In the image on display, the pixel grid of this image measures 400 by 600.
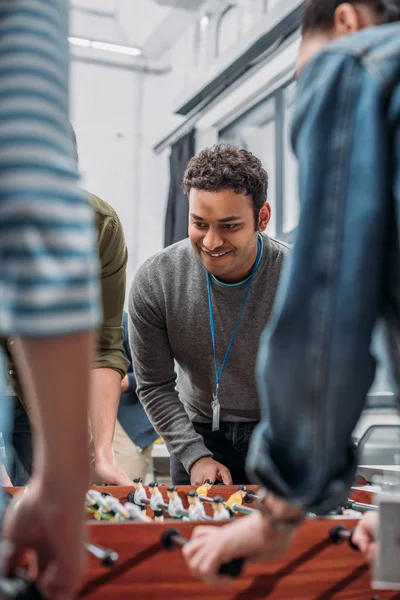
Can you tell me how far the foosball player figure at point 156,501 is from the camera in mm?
1564

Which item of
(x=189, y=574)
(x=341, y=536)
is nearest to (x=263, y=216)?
(x=341, y=536)

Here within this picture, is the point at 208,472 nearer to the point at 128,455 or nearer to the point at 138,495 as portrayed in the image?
the point at 138,495

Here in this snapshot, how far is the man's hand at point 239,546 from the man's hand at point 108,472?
3.37ft

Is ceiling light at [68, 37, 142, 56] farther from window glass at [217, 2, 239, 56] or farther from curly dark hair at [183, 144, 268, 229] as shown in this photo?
curly dark hair at [183, 144, 268, 229]

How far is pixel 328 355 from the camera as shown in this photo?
2.63 feet

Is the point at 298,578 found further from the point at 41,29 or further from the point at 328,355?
the point at 41,29

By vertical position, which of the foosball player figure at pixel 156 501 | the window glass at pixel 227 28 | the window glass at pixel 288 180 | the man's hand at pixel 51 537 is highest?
the window glass at pixel 227 28

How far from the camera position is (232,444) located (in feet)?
7.77

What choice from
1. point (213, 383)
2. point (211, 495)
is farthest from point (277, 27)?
point (211, 495)

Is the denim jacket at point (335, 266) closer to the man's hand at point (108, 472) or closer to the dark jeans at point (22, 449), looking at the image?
the man's hand at point (108, 472)

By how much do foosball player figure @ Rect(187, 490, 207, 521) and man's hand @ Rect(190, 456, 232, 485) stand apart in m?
0.39

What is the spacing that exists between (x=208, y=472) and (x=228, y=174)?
90 cm

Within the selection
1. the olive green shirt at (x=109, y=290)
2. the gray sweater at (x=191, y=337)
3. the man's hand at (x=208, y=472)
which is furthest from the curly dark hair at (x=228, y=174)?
the man's hand at (x=208, y=472)

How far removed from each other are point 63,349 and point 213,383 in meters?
1.82
